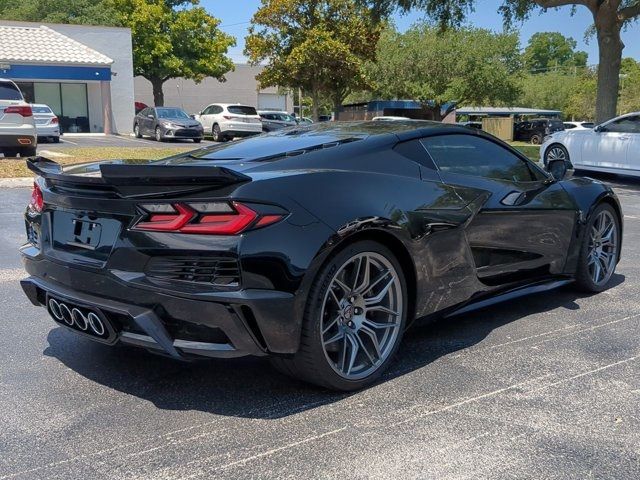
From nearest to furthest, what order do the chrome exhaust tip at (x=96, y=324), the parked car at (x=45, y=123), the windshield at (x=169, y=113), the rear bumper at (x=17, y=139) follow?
the chrome exhaust tip at (x=96, y=324)
the rear bumper at (x=17, y=139)
the parked car at (x=45, y=123)
the windshield at (x=169, y=113)

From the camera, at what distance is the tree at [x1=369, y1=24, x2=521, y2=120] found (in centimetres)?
3638

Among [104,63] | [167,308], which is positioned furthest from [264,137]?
[104,63]

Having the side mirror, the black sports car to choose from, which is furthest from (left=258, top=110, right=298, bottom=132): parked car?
the black sports car

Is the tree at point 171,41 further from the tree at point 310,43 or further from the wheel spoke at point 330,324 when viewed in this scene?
the wheel spoke at point 330,324

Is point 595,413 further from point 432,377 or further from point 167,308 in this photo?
point 167,308

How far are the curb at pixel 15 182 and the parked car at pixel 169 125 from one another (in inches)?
591

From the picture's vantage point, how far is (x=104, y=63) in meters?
30.5

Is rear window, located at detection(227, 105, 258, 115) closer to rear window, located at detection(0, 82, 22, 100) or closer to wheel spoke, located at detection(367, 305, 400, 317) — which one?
rear window, located at detection(0, 82, 22, 100)

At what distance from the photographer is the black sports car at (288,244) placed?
305 cm

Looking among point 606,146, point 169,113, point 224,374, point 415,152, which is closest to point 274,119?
point 169,113

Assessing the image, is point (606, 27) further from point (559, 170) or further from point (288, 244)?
point (288, 244)

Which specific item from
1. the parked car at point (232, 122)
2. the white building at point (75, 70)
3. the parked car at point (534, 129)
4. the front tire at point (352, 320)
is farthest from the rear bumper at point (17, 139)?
the parked car at point (534, 129)

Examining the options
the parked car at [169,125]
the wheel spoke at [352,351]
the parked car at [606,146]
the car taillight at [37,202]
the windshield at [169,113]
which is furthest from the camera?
the windshield at [169,113]

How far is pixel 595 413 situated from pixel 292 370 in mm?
1517
